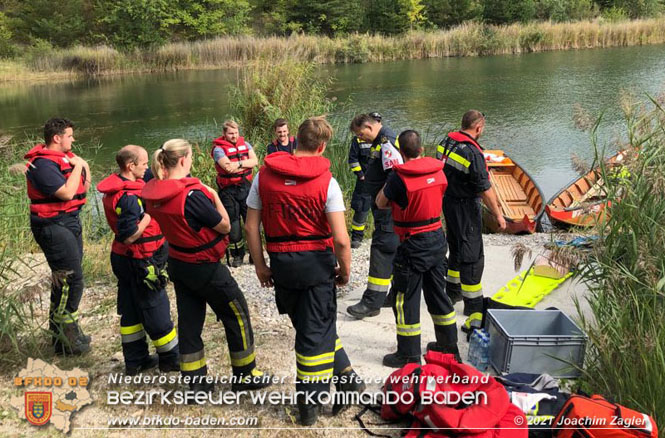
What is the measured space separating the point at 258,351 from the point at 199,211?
4.99 ft

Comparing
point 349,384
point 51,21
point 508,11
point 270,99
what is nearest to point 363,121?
point 349,384

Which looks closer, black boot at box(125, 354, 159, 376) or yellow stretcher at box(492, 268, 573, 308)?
black boot at box(125, 354, 159, 376)

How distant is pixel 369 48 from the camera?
3123 centimetres

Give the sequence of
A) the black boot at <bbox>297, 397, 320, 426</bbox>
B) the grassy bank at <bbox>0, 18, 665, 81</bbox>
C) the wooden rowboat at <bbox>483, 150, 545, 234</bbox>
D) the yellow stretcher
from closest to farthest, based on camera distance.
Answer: the black boot at <bbox>297, 397, 320, 426</bbox> < the yellow stretcher < the wooden rowboat at <bbox>483, 150, 545, 234</bbox> < the grassy bank at <bbox>0, 18, 665, 81</bbox>

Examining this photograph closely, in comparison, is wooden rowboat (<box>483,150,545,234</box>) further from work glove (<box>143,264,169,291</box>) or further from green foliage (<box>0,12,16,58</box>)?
green foliage (<box>0,12,16,58</box>)

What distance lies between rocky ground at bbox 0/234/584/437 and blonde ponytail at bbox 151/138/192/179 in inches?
40.6

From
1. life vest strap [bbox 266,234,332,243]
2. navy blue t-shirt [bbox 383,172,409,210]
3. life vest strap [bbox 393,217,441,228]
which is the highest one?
navy blue t-shirt [bbox 383,172,409,210]

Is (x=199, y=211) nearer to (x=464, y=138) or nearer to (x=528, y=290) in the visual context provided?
(x=464, y=138)

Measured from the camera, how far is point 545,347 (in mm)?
3621

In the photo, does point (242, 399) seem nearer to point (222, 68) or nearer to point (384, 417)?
point (384, 417)

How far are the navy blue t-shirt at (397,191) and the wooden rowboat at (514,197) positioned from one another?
4.42 meters

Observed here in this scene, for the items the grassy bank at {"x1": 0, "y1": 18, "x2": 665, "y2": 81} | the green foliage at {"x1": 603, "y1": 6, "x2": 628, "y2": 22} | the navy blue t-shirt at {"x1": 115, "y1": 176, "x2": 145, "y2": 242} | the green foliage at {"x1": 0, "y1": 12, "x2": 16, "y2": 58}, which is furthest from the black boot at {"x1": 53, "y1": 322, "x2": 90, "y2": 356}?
the green foliage at {"x1": 0, "y1": 12, "x2": 16, "y2": 58}

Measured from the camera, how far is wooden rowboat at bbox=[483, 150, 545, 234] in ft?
26.9

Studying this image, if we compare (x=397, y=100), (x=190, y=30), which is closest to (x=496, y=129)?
(x=397, y=100)
